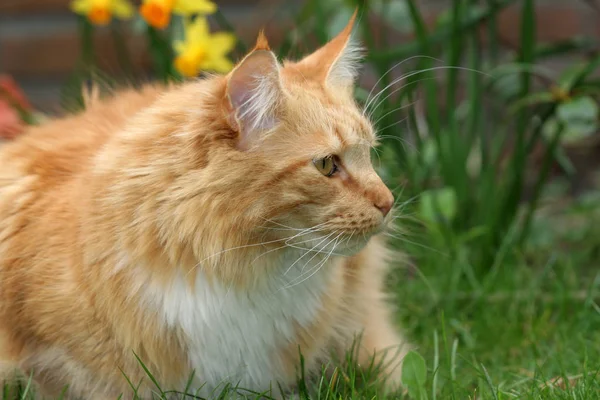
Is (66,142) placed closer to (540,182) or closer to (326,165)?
(326,165)

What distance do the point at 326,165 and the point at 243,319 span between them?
392mm

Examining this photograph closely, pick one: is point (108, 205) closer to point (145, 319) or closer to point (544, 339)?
point (145, 319)

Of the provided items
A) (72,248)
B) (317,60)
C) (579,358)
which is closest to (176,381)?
(72,248)

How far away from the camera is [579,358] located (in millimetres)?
2189

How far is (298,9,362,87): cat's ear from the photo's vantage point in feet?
6.01

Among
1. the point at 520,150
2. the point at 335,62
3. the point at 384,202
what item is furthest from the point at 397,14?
the point at 384,202

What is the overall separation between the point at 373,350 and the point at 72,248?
808mm

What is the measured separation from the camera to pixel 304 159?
1.65 m

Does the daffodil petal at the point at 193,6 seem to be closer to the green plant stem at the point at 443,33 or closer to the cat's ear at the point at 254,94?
the green plant stem at the point at 443,33

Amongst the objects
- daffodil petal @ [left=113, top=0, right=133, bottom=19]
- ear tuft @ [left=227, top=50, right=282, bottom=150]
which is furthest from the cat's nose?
daffodil petal @ [left=113, top=0, right=133, bottom=19]

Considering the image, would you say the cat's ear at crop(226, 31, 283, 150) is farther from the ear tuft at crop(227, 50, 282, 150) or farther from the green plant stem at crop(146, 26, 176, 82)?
the green plant stem at crop(146, 26, 176, 82)

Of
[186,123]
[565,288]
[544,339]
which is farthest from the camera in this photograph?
[565,288]

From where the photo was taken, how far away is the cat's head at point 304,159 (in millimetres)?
1624

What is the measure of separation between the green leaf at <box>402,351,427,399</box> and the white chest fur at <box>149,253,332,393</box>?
0.80ft
